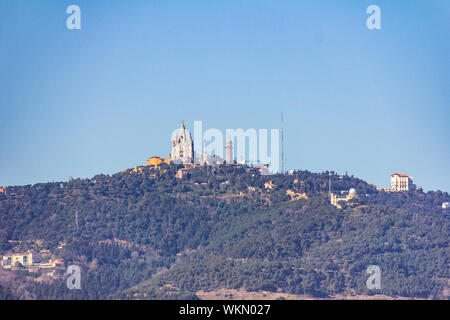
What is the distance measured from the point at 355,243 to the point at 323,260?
274 inches

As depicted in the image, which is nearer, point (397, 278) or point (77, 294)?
point (77, 294)

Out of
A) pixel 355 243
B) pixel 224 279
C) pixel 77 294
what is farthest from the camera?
pixel 355 243

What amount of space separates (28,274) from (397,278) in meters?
42.3

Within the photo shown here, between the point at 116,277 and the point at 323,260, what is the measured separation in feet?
82.9

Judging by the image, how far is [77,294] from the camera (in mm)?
172125

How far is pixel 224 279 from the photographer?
183500 millimetres
